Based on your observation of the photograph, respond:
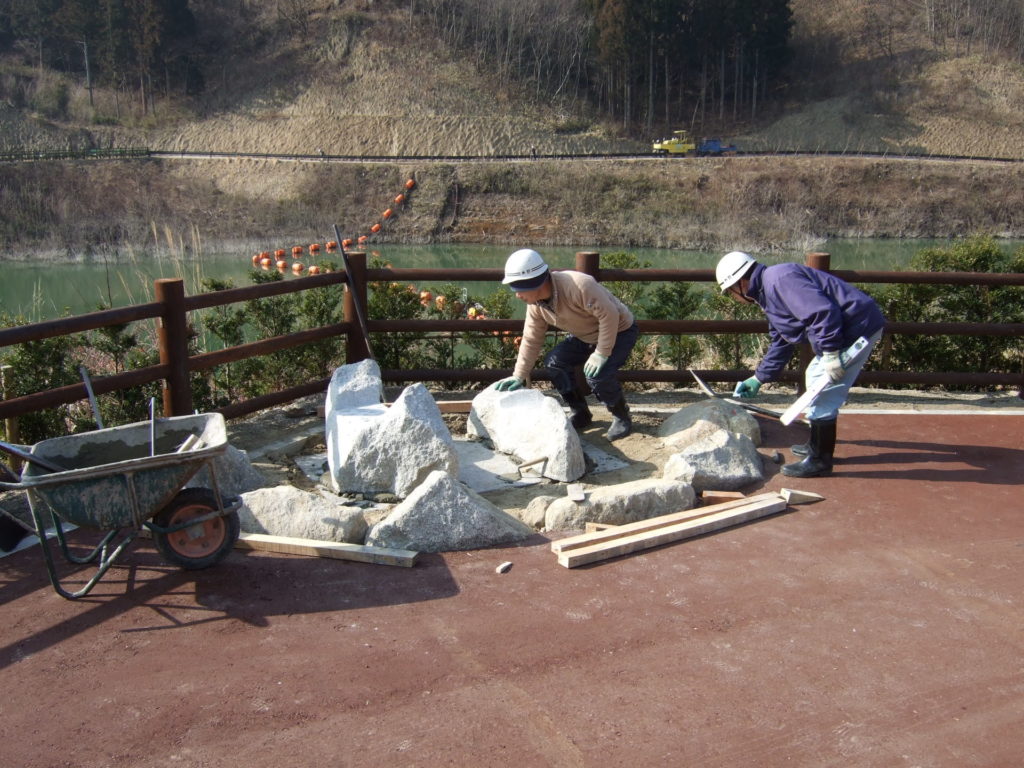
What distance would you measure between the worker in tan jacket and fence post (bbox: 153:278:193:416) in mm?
2198

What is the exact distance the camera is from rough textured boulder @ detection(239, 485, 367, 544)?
509 centimetres

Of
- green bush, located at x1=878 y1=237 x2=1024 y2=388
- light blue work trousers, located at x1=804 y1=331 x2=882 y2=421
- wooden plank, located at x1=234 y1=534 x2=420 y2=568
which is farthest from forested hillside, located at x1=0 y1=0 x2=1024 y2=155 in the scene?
wooden plank, located at x1=234 y1=534 x2=420 y2=568

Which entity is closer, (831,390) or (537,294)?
(831,390)

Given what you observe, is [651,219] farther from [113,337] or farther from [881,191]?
[113,337]

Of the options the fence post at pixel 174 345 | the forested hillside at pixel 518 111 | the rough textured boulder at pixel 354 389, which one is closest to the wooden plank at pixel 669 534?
the rough textured boulder at pixel 354 389

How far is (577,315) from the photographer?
6676 millimetres

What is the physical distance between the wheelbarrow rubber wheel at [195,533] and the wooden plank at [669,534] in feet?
5.59

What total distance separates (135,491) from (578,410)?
356 centimetres

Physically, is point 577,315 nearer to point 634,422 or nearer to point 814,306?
point 634,422

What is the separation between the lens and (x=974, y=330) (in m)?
8.20

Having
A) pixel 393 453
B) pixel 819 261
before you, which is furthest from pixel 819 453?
pixel 393 453

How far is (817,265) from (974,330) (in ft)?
5.41

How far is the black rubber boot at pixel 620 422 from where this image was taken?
6.94 metres

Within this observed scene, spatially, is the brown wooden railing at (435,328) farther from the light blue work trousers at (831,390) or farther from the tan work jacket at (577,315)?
the light blue work trousers at (831,390)
